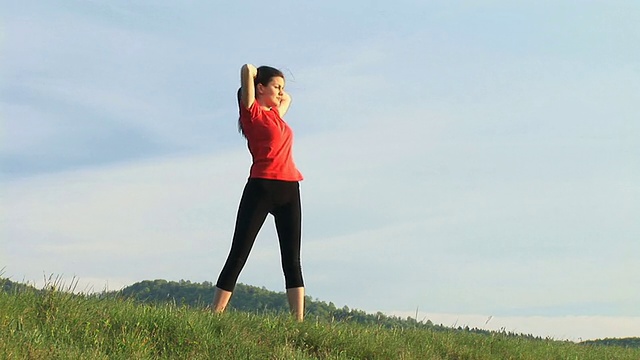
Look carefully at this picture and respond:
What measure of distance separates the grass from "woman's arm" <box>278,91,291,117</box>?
2.46m

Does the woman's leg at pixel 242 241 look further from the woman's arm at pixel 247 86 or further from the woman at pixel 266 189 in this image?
the woman's arm at pixel 247 86

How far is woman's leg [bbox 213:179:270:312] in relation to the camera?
8953mm

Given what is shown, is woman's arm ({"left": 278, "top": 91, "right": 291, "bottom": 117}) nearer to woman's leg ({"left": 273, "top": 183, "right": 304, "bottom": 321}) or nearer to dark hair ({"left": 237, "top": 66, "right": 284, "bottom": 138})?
dark hair ({"left": 237, "top": 66, "right": 284, "bottom": 138})

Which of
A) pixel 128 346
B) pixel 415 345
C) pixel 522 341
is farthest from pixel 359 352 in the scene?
pixel 522 341

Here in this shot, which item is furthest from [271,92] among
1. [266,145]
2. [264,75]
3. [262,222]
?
[262,222]

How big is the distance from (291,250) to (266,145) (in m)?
1.25

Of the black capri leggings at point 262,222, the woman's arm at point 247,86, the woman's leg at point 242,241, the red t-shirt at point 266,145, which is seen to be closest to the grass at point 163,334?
the woman's leg at point 242,241

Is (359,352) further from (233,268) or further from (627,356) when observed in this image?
(627,356)

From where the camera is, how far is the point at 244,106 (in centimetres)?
912

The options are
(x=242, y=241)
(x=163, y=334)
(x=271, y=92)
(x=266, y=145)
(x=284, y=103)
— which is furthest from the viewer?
(x=284, y=103)

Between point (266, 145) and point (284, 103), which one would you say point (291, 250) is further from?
point (284, 103)

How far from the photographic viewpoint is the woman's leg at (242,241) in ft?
29.4

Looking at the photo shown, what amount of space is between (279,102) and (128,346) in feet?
→ 12.3

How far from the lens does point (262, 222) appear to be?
29.9 ft
